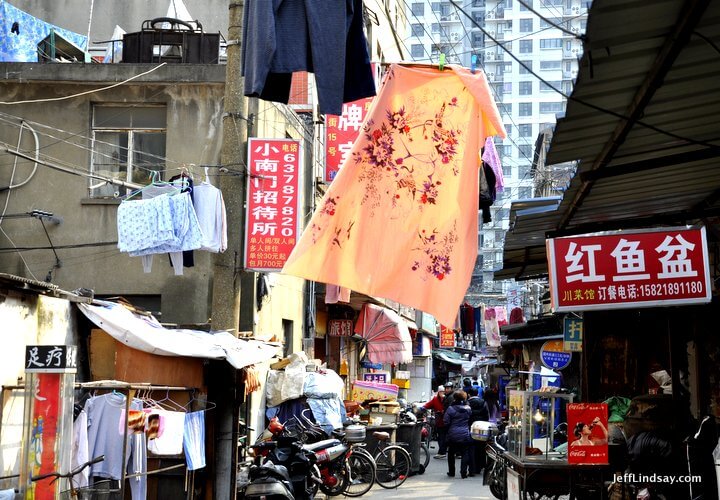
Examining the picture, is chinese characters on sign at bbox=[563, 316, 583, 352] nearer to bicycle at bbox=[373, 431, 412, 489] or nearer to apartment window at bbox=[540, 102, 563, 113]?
bicycle at bbox=[373, 431, 412, 489]

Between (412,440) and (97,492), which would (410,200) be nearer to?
(97,492)

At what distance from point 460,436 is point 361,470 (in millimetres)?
3818

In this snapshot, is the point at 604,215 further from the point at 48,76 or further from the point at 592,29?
the point at 48,76

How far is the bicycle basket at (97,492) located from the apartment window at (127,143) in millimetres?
8547

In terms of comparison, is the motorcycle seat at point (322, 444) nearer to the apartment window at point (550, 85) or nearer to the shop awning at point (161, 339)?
the shop awning at point (161, 339)

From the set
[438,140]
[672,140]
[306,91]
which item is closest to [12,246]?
[306,91]

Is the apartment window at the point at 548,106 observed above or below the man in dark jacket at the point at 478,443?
above

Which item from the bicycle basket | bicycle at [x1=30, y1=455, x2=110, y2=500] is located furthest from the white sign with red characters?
the bicycle basket

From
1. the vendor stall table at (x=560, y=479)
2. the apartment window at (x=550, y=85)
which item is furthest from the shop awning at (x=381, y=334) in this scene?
the vendor stall table at (x=560, y=479)

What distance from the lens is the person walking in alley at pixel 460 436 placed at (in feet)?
71.7

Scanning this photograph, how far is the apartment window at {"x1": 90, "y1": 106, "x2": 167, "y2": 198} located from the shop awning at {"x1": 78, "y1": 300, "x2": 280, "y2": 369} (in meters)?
5.97

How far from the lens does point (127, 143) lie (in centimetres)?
1909

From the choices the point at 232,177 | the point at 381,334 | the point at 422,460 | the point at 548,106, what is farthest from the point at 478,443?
the point at 548,106

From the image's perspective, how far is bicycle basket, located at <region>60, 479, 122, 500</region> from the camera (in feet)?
32.6
